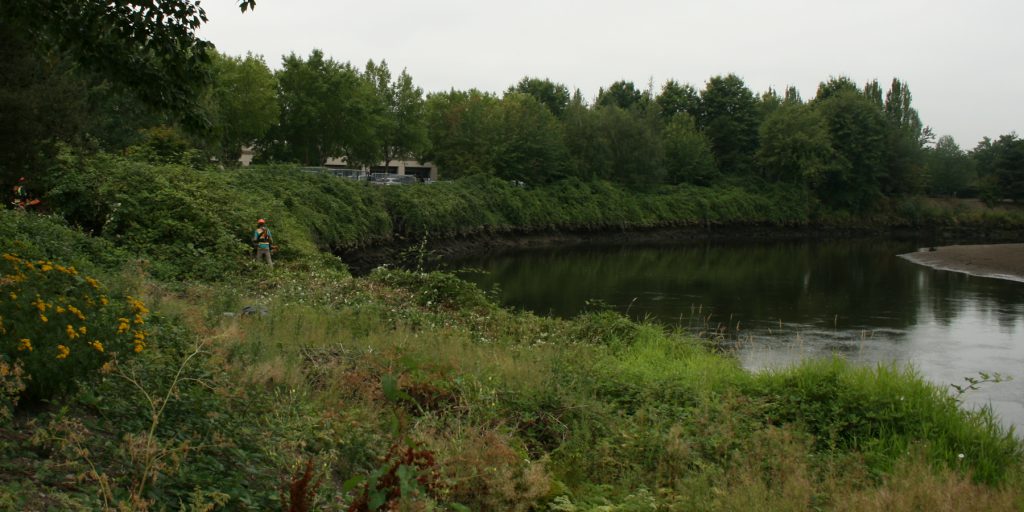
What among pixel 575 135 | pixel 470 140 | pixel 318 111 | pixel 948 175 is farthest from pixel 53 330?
pixel 948 175

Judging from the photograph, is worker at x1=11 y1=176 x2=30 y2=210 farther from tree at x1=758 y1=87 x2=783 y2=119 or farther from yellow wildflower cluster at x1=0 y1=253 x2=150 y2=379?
tree at x1=758 y1=87 x2=783 y2=119

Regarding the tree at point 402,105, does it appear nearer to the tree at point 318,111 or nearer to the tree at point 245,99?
the tree at point 318,111

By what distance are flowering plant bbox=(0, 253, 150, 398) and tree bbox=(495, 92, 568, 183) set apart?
59097 mm

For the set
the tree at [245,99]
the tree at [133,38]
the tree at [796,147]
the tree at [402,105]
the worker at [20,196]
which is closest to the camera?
the tree at [133,38]

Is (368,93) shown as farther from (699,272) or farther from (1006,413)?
(1006,413)

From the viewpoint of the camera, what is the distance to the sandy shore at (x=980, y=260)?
41531mm

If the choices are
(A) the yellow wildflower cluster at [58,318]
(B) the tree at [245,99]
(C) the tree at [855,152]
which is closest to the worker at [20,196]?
(A) the yellow wildflower cluster at [58,318]

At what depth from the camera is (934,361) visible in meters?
18.9

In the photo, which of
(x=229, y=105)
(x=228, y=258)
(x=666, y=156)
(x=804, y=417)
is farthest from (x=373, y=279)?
(x=666, y=156)

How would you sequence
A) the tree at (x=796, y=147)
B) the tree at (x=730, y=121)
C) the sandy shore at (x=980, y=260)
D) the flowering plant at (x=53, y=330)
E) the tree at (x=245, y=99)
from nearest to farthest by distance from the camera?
the flowering plant at (x=53, y=330) → the sandy shore at (x=980, y=260) → the tree at (x=245, y=99) → the tree at (x=796, y=147) → the tree at (x=730, y=121)

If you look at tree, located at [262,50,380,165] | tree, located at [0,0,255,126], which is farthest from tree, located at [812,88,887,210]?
tree, located at [0,0,255,126]

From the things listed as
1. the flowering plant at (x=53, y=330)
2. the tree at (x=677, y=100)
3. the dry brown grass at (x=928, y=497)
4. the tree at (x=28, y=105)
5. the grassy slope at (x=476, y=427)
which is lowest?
the dry brown grass at (x=928, y=497)

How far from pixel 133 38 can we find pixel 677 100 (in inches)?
3622

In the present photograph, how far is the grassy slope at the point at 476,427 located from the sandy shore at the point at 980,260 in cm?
3388
